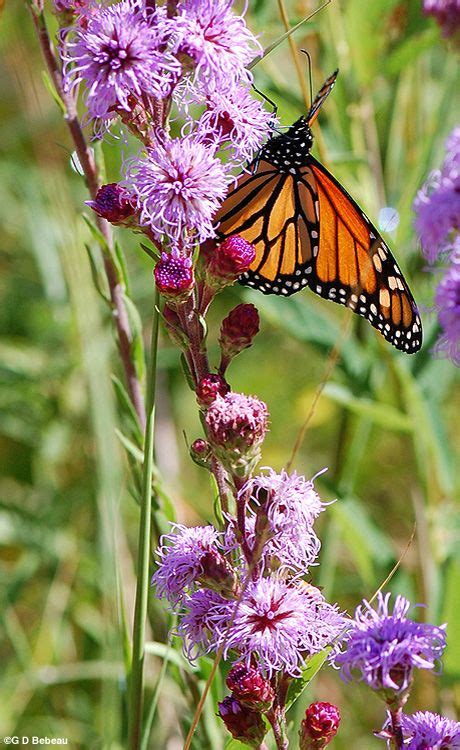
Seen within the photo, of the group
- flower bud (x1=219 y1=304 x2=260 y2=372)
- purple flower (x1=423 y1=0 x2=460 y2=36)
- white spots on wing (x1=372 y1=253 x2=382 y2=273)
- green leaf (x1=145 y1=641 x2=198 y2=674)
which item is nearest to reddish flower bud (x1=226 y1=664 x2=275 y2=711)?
green leaf (x1=145 y1=641 x2=198 y2=674)

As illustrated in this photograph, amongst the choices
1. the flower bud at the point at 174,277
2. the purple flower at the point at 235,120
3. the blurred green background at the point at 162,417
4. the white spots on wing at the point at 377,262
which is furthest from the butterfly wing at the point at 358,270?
the flower bud at the point at 174,277

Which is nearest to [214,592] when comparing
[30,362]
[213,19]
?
[213,19]

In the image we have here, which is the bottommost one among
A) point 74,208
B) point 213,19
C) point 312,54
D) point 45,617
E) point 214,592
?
point 45,617

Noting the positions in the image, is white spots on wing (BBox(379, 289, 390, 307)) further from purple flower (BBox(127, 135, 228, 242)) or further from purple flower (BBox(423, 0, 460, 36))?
purple flower (BBox(423, 0, 460, 36))

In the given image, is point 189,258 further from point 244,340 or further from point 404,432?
point 404,432

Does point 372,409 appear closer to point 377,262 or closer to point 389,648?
point 377,262
